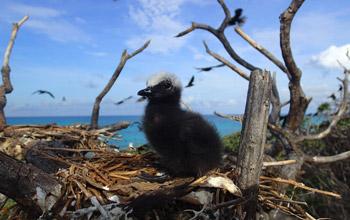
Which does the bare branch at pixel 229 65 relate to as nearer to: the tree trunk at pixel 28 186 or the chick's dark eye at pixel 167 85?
the chick's dark eye at pixel 167 85

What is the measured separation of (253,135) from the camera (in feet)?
Result: 9.29

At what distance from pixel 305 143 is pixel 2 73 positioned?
6.57m

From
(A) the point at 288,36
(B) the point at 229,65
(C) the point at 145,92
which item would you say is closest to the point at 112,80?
→ (B) the point at 229,65

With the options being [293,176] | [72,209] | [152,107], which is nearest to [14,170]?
[72,209]

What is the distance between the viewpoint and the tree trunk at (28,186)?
253 cm

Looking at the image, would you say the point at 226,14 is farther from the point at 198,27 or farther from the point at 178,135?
the point at 178,135

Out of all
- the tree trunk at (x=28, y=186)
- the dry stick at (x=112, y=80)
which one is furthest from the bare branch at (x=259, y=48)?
the tree trunk at (x=28, y=186)

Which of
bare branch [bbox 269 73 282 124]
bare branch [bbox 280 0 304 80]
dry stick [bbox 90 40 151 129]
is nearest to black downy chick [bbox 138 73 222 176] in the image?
dry stick [bbox 90 40 151 129]

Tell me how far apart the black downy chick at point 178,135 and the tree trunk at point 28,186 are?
90 cm

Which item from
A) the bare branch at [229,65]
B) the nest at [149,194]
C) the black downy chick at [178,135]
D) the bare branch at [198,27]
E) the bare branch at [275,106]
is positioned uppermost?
the bare branch at [198,27]

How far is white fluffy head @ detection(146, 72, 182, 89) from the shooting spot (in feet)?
12.6

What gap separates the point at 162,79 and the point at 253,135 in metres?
1.27

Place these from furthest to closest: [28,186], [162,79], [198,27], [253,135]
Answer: [198,27], [162,79], [253,135], [28,186]

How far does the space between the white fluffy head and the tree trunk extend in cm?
139
